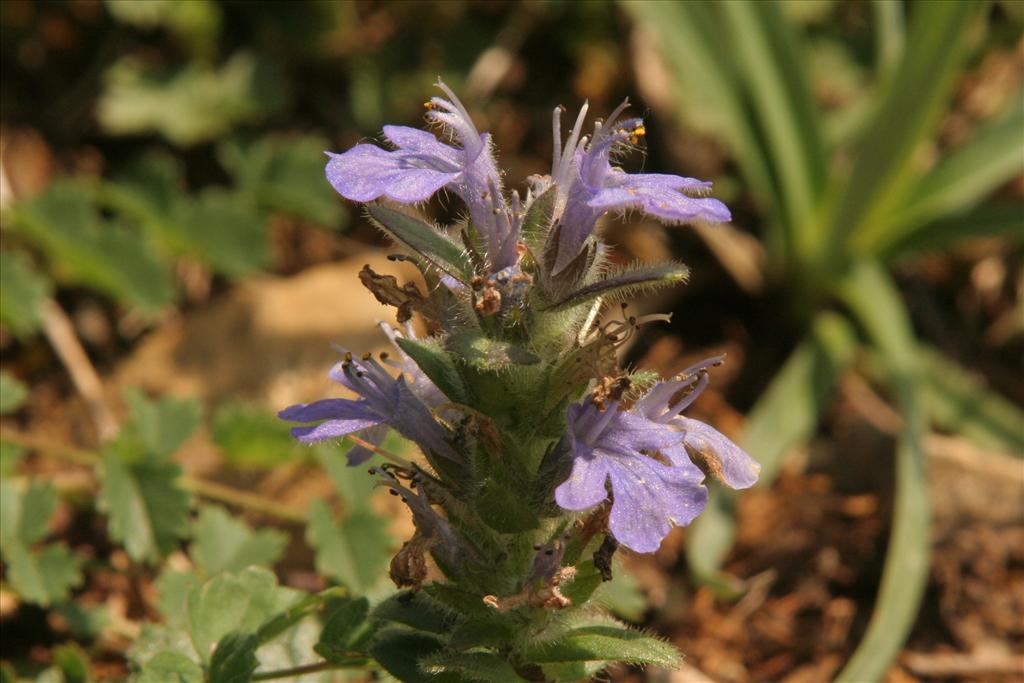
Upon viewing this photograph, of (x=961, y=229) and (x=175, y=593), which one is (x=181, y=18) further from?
(x=961, y=229)

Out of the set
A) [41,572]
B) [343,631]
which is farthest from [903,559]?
[41,572]

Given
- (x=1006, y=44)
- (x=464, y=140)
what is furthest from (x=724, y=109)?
(x=464, y=140)

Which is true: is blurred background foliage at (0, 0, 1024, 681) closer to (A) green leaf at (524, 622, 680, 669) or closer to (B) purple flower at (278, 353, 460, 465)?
(B) purple flower at (278, 353, 460, 465)

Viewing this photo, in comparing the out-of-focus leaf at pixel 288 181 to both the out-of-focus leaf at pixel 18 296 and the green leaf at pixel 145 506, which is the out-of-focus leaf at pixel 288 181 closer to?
the out-of-focus leaf at pixel 18 296

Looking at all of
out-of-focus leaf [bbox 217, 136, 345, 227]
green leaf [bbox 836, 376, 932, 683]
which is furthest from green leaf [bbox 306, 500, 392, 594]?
out-of-focus leaf [bbox 217, 136, 345, 227]

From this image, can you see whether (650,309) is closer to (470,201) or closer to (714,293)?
(714,293)

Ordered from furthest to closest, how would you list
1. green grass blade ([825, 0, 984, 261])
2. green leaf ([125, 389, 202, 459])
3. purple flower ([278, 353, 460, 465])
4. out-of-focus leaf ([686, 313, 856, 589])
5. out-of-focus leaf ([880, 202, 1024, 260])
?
out-of-focus leaf ([880, 202, 1024, 260]), green grass blade ([825, 0, 984, 261]), out-of-focus leaf ([686, 313, 856, 589]), green leaf ([125, 389, 202, 459]), purple flower ([278, 353, 460, 465])

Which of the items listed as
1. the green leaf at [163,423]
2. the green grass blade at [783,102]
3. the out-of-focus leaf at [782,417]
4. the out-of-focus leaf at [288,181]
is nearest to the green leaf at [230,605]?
the green leaf at [163,423]
